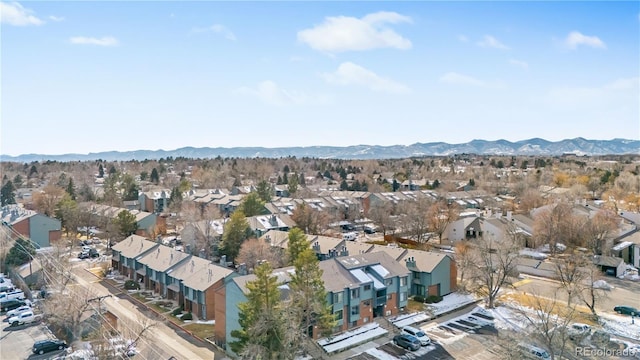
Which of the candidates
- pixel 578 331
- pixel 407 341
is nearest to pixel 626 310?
→ pixel 578 331

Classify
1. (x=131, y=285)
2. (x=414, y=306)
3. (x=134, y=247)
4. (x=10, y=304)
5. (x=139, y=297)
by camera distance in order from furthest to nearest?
1. (x=134, y=247)
2. (x=131, y=285)
3. (x=139, y=297)
4. (x=10, y=304)
5. (x=414, y=306)

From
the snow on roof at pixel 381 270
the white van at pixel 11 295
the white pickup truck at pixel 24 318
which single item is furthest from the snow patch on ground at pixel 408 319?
the white van at pixel 11 295

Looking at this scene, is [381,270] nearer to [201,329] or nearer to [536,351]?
[536,351]

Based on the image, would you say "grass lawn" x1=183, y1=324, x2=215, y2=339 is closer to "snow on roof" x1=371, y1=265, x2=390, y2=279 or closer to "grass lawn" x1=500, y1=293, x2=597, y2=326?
"snow on roof" x1=371, y1=265, x2=390, y2=279

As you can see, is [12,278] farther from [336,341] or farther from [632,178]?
[632,178]

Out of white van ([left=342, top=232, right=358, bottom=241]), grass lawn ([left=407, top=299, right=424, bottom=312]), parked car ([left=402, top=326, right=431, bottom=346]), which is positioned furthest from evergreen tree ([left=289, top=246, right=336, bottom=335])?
white van ([left=342, top=232, right=358, bottom=241])

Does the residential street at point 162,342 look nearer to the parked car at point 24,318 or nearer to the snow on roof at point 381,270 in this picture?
the parked car at point 24,318
